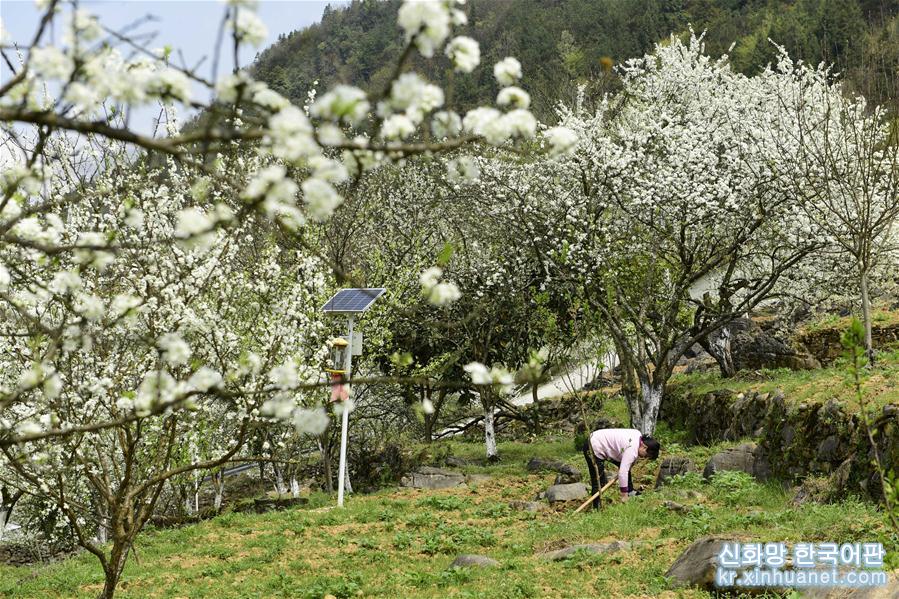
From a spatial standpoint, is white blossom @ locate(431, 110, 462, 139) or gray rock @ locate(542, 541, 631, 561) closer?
white blossom @ locate(431, 110, 462, 139)

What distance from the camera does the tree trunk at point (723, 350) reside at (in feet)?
60.4

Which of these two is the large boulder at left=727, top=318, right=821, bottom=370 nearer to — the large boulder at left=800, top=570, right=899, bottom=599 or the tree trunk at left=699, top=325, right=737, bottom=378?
the tree trunk at left=699, top=325, right=737, bottom=378

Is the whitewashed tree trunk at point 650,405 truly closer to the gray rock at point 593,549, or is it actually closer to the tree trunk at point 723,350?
the tree trunk at point 723,350

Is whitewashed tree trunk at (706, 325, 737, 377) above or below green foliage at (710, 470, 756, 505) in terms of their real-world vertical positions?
above

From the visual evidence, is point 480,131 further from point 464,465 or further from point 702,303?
point 464,465

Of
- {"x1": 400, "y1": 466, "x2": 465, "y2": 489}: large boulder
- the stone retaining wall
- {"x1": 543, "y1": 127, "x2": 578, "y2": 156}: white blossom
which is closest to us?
{"x1": 543, "y1": 127, "x2": 578, "y2": 156}: white blossom

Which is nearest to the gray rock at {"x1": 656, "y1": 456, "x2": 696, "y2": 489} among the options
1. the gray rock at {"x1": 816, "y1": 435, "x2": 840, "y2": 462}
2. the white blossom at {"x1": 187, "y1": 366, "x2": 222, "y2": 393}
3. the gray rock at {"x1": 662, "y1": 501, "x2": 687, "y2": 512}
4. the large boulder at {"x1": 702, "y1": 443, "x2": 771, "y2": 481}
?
the large boulder at {"x1": 702, "y1": 443, "x2": 771, "y2": 481}

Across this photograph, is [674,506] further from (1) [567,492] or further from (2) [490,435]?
(2) [490,435]

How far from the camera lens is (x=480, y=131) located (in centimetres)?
298

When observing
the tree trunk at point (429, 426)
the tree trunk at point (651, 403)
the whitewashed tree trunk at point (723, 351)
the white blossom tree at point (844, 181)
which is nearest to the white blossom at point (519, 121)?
the white blossom tree at point (844, 181)

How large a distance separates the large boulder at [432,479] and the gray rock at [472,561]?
619 centimetres

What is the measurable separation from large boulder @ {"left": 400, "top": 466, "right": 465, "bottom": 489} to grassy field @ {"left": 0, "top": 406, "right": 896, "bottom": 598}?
3.85ft

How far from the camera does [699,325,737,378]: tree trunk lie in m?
18.4

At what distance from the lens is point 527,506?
12.5m
